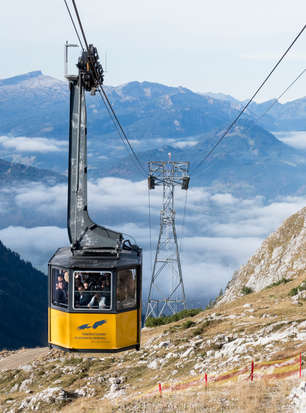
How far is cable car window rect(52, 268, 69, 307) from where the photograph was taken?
20.6 metres

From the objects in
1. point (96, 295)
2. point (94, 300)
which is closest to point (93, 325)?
point (94, 300)

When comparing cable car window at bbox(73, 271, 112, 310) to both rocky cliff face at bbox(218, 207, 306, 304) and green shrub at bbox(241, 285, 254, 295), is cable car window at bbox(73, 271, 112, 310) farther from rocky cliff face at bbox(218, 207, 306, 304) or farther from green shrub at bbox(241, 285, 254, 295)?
green shrub at bbox(241, 285, 254, 295)

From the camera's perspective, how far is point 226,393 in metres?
20.5

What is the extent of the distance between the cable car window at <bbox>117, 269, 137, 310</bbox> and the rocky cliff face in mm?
37476

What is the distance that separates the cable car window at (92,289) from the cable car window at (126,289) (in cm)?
41

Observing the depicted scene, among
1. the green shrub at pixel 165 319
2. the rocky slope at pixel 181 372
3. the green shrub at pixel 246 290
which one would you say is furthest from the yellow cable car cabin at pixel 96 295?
the green shrub at pixel 246 290

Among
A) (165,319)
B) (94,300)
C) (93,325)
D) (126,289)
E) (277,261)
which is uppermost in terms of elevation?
(126,289)

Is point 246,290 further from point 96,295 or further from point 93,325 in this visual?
point 96,295

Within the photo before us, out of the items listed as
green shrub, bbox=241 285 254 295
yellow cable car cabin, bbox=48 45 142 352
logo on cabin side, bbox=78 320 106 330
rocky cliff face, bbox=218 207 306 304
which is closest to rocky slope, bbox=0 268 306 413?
yellow cable car cabin, bbox=48 45 142 352

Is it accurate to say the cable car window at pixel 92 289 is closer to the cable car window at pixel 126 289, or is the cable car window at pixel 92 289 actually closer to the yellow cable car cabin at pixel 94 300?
the yellow cable car cabin at pixel 94 300

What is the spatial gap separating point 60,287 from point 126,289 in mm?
2553

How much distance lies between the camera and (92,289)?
20375 mm

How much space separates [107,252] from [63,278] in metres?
1.95

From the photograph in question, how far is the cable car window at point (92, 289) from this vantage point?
66.0 feet
